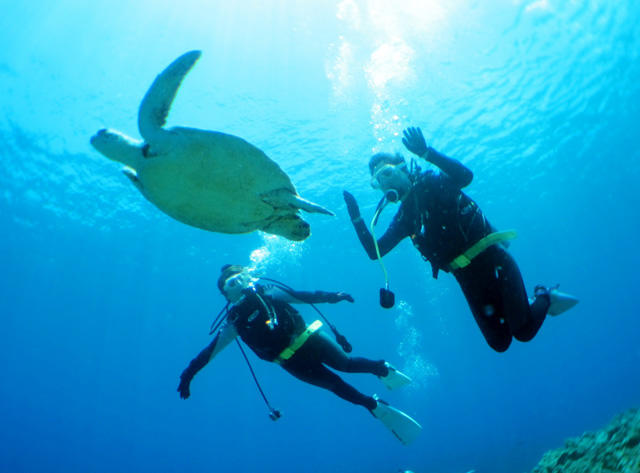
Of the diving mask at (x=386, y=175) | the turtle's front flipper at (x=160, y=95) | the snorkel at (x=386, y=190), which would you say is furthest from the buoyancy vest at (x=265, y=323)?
the turtle's front flipper at (x=160, y=95)

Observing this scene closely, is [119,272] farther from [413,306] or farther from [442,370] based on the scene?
[442,370]

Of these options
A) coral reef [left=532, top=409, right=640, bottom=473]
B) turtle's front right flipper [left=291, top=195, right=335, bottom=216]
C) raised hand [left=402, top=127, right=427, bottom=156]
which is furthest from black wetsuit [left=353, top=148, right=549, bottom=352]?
turtle's front right flipper [left=291, top=195, right=335, bottom=216]

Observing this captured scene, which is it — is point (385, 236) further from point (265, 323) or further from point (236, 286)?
point (236, 286)

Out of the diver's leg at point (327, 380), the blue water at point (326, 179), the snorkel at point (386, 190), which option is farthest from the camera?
the blue water at point (326, 179)

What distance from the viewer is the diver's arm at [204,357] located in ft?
17.9

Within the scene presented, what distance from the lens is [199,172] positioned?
3.24 meters

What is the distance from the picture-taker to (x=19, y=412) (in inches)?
2229

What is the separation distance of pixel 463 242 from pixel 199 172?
283 cm

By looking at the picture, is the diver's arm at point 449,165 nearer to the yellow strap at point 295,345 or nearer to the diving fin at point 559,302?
the diving fin at point 559,302

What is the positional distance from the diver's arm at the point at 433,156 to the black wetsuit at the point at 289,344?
253 cm

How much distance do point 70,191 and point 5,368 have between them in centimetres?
3441

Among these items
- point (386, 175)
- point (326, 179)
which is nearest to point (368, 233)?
point (386, 175)

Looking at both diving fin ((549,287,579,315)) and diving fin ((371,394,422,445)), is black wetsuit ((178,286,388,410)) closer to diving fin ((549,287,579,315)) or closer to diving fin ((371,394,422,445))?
diving fin ((371,394,422,445))

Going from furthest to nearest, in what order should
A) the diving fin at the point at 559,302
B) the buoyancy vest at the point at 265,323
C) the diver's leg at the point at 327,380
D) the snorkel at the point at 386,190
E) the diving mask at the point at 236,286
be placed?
the diving mask at the point at 236,286 → the diver's leg at the point at 327,380 → the buoyancy vest at the point at 265,323 → the diving fin at the point at 559,302 → the snorkel at the point at 386,190
